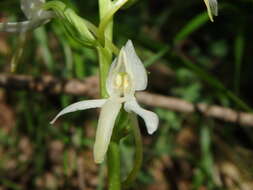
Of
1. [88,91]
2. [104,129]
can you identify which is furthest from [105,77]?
[88,91]

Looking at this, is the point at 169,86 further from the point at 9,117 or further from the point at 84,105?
the point at 84,105

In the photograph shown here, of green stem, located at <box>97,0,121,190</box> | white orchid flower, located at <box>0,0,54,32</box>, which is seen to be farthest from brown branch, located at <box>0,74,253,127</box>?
green stem, located at <box>97,0,121,190</box>

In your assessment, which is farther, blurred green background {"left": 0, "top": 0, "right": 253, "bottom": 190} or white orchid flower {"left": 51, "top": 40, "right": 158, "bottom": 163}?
blurred green background {"left": 0, "top": 0, "right": 253, "bottom": 190}

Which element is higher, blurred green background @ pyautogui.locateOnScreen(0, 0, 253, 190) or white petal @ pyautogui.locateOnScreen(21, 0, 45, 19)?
white petal @ pyautogui.locateOnScreen(21, 0, 45, 19)

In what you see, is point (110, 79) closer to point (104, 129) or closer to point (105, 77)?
point (105, 77)

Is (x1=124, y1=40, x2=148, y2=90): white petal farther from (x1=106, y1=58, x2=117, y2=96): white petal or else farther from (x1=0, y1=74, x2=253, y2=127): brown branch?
(x1=0, y1=74, x2=253, y2=127): brown branch

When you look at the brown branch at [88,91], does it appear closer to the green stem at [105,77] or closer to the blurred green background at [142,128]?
the blurred green background at [142,128]
